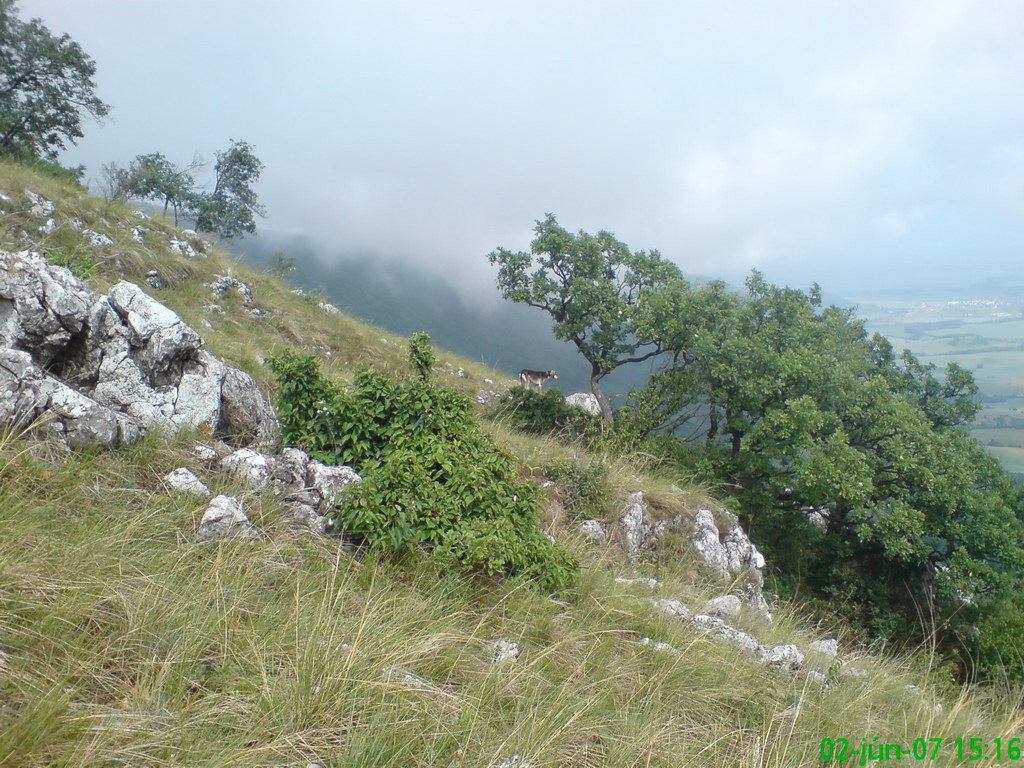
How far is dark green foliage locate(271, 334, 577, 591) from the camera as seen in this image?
3.92m

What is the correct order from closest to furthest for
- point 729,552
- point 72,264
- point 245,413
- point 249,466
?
1. point 249,466
2. point 245,413
3. point 72,264
4. point 729,552

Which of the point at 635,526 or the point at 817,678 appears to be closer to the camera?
the point at 817,678

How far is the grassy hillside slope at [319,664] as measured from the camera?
221 centimetres

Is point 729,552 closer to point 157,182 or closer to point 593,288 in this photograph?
point 593,288

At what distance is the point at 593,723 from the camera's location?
280 centimetres

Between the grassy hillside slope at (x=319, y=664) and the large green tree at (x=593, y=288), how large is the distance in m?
10.2

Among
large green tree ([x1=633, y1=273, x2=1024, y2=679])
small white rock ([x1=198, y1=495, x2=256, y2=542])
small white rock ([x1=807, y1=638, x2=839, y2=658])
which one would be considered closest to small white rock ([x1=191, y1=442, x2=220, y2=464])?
small white rock ([x1=198, y1=495, x2=256, y2=542])

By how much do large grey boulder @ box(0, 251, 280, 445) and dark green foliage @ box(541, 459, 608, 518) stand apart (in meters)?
3.55

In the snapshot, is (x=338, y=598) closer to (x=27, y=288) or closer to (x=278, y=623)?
(x=278, y=623)

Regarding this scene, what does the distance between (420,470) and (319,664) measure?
5.49 ft

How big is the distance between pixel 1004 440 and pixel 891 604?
24278 millimetres

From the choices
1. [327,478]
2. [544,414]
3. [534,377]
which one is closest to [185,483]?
[327,478]

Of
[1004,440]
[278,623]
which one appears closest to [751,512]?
[278,623]

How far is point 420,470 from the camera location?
4156mm
